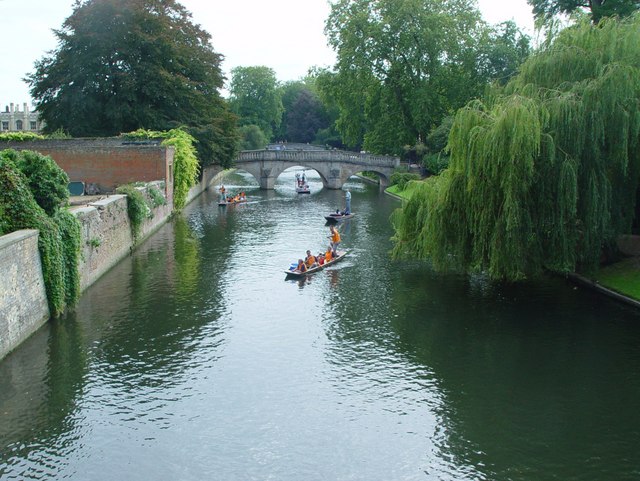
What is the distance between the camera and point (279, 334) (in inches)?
687

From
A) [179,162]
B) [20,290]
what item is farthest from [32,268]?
[179,162]

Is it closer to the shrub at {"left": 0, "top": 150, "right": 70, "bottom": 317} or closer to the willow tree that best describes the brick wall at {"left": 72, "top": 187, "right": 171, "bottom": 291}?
the shrub at {"left": 0, "top": 150, "right": 70, "bottom": 317}

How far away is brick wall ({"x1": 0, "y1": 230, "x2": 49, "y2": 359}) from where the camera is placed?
593 inches

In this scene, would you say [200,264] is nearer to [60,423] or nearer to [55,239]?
[55,239]

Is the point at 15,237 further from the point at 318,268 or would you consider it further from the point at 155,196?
the point at 155,196

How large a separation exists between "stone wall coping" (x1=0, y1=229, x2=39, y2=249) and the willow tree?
11.4 m

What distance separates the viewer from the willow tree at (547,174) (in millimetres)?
19000

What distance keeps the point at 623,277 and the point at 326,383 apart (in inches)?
466

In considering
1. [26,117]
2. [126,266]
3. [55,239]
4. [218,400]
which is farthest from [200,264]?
[26,117]

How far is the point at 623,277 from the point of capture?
21.4 metres

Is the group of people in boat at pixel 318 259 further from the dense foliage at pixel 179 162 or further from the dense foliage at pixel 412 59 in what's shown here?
the dense foliage at pixel 412 59

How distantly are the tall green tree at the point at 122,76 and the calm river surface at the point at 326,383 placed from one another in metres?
26.6

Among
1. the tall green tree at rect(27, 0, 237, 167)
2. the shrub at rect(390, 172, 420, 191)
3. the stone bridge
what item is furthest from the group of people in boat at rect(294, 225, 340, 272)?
the stone bridge

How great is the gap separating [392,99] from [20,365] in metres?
50.7
